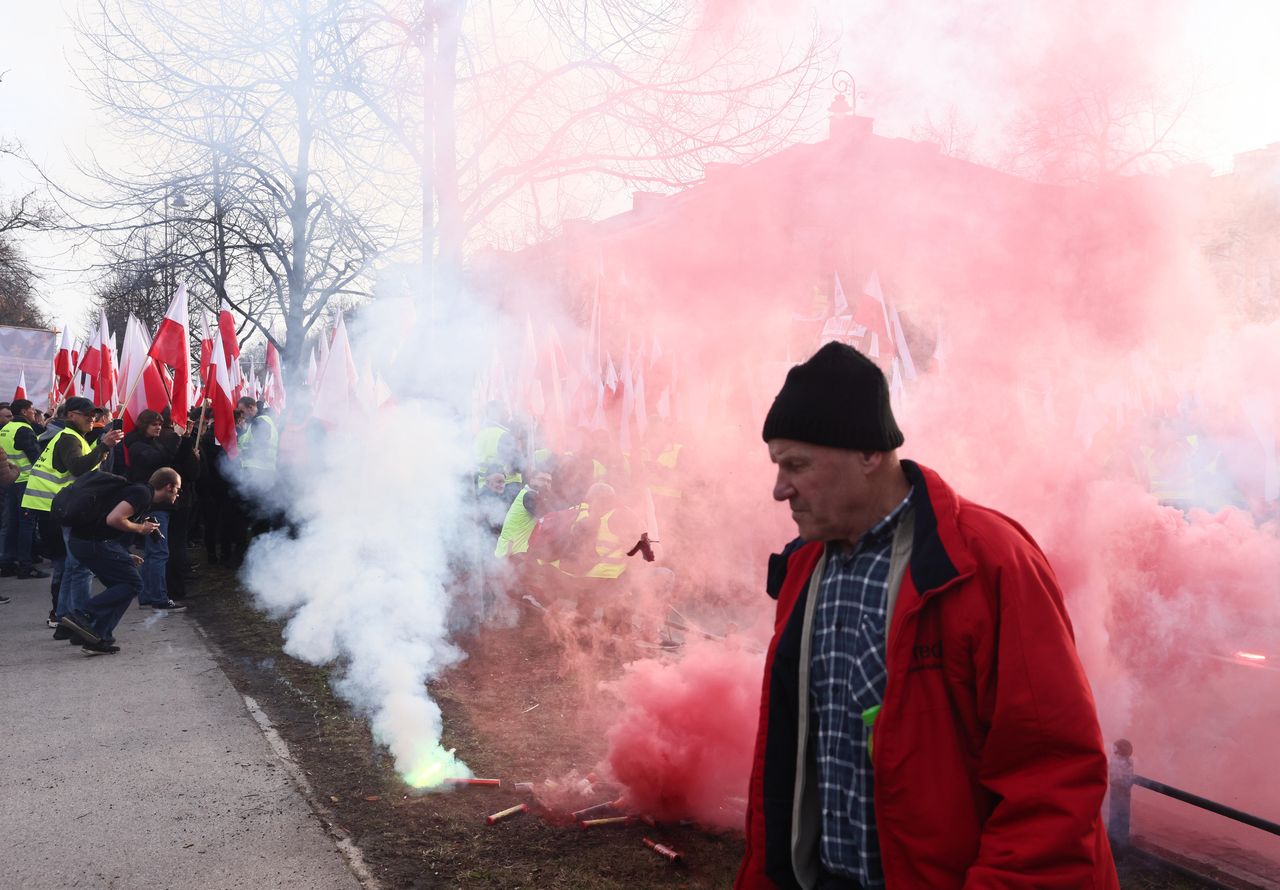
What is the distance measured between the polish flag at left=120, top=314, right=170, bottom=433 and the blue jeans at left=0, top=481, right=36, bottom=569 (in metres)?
1.55

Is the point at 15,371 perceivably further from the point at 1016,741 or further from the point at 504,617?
the point at 1016,741

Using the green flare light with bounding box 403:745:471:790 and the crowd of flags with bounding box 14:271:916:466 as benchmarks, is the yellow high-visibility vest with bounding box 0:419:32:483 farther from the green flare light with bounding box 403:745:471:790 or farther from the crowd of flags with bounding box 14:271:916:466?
the green flare light with bounding box 403:745:471:790

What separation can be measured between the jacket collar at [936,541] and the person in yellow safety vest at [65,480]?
26.2 feet

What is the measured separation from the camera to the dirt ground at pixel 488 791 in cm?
387

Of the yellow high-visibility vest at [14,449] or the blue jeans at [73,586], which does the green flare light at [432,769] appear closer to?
the blue jeans at [73,586]

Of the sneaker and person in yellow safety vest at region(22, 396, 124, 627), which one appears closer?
the sneaker

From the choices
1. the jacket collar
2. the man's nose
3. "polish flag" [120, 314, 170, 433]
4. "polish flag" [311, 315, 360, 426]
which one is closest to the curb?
the man's nose

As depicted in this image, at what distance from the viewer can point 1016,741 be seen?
59.0 inches

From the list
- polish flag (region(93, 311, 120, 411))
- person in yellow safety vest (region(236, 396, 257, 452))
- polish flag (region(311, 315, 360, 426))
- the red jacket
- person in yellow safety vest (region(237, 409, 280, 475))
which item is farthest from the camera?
polish flag (region(93, 311, 120, 411))

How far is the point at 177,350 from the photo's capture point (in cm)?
1093

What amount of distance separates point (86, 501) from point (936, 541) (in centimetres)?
772

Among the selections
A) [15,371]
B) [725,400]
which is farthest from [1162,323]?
[15,371]

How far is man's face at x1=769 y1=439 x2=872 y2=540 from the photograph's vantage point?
71.4 inches

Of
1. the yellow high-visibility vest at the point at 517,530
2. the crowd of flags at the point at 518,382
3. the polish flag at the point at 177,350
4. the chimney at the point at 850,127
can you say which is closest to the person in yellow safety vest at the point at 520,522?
the yellow high-visibility vest at the point at 517,530
